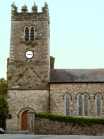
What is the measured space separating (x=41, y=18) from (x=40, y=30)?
1.46 metres

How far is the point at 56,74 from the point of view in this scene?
50.1 meters

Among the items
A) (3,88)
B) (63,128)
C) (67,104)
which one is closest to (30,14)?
(67,104)

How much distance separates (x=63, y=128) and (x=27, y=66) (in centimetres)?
1033

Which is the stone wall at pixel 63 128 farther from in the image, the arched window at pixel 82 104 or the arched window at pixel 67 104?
the arched window at pixel 82 104

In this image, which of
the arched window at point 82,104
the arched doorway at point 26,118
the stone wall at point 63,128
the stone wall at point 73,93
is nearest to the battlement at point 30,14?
the stone wall at point 73,93

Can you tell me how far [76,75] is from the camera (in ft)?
163

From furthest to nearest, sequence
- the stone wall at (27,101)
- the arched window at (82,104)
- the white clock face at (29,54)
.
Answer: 1. the white clock face at (29,54)
2. the arched window at (82,104)
3. the stone wall at (27,101)

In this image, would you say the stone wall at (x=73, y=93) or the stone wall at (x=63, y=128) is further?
the stone wall at (x=73, y=93)

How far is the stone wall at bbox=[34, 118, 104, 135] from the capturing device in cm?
3994

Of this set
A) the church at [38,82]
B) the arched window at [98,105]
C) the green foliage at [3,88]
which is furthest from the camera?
the green foliage at [3,88]

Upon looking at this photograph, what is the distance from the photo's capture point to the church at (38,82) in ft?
155

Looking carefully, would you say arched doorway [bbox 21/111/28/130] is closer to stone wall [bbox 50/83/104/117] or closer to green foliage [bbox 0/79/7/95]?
stone wall [bbox 50/83/104/117]

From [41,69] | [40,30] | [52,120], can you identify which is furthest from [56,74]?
[52,120]

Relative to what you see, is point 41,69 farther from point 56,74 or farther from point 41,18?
point 41,18
